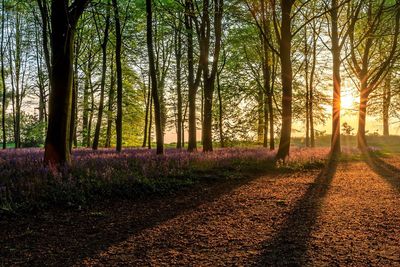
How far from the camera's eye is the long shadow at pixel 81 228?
4.08m

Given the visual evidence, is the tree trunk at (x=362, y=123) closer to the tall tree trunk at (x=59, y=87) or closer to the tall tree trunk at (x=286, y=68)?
the tall tree trunk at (x=286, y=68)

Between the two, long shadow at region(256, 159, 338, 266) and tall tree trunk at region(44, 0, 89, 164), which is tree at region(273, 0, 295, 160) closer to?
long shadow at region(256, 159, 338, 266)

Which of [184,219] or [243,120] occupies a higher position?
[243,120]

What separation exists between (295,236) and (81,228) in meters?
3.20

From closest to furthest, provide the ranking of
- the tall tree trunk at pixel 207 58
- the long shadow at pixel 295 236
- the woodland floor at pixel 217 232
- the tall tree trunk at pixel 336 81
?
1. the long shadow at pixel 295 236
2. the woodland floor at pixel 217 232
3. the tall tree trunk at pixel 207 58
4. the tall tree trunk at pixel 336 81

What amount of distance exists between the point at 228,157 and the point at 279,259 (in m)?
9.00

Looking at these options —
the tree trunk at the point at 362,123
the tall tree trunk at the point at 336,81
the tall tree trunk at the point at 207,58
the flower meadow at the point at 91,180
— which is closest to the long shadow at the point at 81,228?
the flower meadow at the point at 91,180

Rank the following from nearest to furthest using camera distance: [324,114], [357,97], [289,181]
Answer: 1. [289,181]
2. [357,97]
3. [324,114]

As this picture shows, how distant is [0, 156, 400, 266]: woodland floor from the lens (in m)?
3.94

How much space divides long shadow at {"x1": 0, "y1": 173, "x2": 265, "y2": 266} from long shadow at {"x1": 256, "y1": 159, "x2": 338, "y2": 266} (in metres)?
1.88

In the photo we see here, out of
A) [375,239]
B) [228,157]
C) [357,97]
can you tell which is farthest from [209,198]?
[357,97]

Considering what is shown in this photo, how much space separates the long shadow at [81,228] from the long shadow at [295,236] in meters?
1.88

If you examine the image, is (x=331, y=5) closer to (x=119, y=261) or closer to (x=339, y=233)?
(x=339, y=233)

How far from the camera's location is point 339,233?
4.89m
